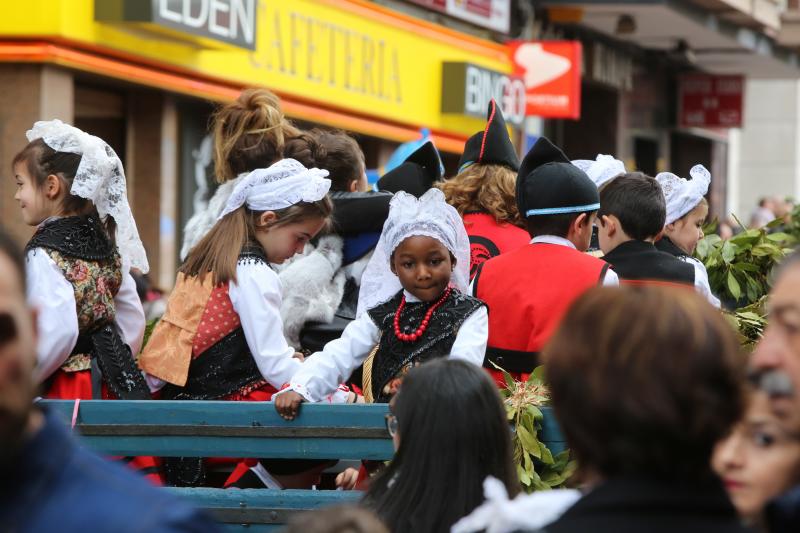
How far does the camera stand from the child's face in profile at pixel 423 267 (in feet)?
15.8

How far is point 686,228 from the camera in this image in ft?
21.9

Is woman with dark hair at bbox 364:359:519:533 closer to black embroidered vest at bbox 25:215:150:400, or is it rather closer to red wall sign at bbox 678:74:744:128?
black embroidered vest at bbox 25:215:150:400

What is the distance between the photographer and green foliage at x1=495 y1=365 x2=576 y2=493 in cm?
423

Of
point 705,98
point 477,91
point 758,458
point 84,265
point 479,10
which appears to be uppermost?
point 479,10

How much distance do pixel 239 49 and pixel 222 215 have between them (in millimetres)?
6965

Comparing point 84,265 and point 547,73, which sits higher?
point 547,73

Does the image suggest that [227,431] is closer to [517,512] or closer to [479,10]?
[517,512]

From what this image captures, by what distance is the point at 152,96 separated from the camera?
473 inches

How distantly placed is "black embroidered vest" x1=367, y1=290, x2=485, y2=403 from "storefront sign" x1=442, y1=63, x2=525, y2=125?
1178cm

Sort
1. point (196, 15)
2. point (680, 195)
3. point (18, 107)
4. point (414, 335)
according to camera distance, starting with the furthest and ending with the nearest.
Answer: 1. point (196, 15)
2. point (18, 107)
3. point (680, 195)
4. point (414, 335)

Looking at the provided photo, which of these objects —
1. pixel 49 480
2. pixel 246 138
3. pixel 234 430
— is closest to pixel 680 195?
pixel 246 138

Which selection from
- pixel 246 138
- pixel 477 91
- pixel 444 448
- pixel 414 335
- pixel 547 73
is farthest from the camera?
pixel 547 73

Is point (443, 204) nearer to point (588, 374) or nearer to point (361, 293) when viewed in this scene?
point (361, 293)

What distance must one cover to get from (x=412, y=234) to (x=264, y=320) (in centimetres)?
58
